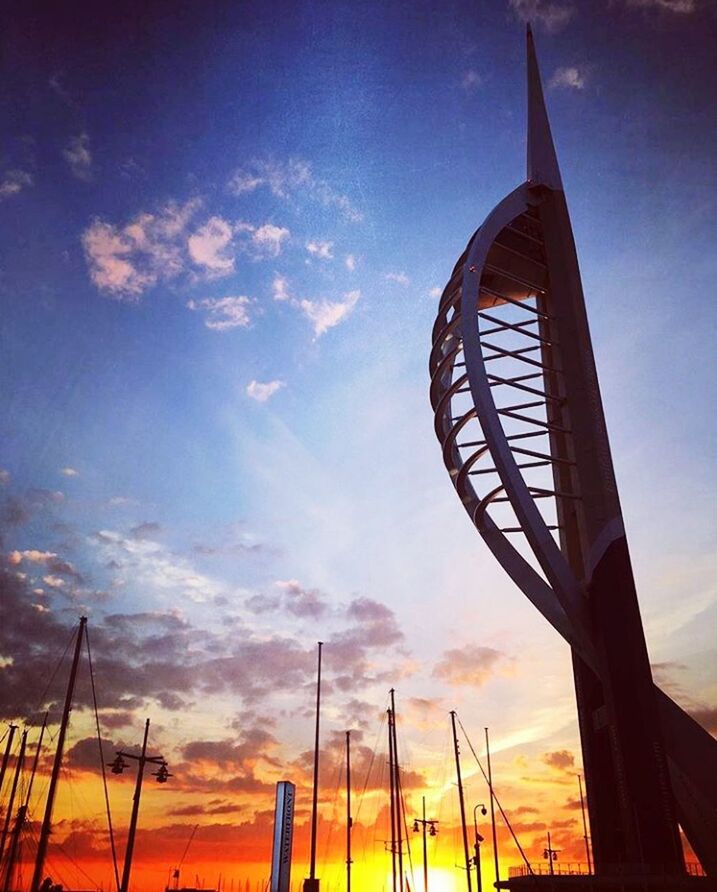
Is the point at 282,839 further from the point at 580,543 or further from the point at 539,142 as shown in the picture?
the point at 539,142

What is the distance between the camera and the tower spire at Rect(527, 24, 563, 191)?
131 feet

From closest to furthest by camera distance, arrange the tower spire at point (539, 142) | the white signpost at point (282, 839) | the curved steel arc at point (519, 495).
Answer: the white signpost at point (282, 839)
the curved steel arc at point (519, 495)
the tower spire at point (539, 142)

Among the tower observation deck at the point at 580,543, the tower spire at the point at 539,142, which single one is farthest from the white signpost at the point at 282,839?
the tower spire at the point at 539,142

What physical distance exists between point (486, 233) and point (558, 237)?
17.5 feet

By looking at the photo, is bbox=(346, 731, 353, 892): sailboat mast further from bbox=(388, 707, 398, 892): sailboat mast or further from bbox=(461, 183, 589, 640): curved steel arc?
bbox=(461, 183, 589, 640): curved steel arc

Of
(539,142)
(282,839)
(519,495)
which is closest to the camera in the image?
(282,839)

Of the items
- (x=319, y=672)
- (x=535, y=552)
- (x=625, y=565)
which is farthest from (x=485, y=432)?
(x=319, y=672)

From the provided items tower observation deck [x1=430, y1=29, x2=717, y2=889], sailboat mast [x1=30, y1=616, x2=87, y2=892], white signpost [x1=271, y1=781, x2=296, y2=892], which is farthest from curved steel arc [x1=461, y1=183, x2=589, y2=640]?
sailboat mast [x1=30, y1=616, x2=87, y2=892]

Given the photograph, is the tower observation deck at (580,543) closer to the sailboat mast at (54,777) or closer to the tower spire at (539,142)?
the tower spire at (539,142)

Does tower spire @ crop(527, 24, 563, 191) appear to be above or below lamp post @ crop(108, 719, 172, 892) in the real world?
above

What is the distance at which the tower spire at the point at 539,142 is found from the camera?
39938mm

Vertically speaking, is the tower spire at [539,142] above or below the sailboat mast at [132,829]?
above

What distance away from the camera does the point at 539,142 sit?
40.8 m

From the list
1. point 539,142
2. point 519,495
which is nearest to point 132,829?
point 519,495
